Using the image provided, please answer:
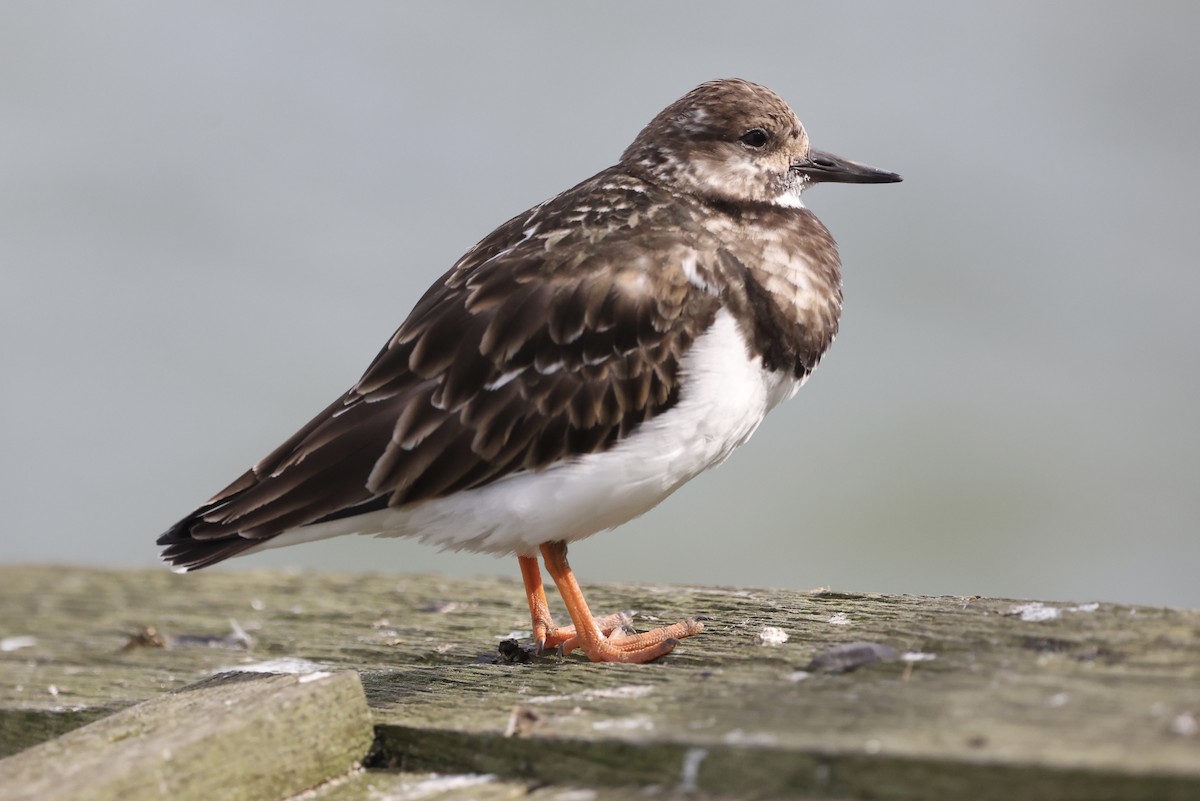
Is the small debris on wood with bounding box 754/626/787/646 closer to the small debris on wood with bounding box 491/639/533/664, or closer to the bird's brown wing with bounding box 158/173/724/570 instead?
the small debris on wood with bounding box 491/639/533/664

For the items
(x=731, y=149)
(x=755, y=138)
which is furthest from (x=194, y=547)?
(x=755, y=138)

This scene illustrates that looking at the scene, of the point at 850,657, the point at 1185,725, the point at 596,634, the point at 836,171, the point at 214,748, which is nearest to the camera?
the point at 1185,725

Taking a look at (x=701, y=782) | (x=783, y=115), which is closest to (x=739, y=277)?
(x=783, y=115)

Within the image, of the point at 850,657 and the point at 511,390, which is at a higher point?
the point at 511,390

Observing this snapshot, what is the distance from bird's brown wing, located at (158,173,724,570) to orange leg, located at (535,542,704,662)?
0.30 meters

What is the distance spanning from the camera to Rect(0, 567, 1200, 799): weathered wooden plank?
166cm

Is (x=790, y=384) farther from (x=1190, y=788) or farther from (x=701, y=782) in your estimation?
(x=1190, y=788)

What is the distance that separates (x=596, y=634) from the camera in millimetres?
3164

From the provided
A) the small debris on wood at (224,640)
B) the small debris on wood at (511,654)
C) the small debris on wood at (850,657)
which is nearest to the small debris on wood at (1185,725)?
the small debris on wood at (850,657)

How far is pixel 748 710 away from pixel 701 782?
220 millimetres

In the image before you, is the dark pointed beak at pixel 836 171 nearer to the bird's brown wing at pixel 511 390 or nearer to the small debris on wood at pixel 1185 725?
the bird's brown wing at pixel 511 390

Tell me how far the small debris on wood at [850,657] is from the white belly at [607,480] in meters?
0.99

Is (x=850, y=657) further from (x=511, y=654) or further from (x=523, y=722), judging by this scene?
(x=511, y=654)

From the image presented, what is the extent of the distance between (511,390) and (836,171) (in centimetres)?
146
